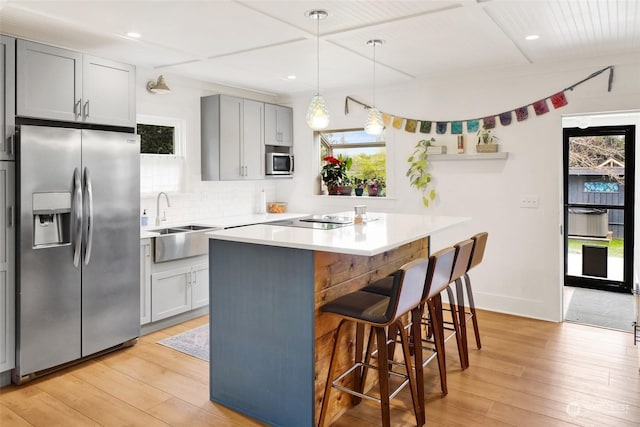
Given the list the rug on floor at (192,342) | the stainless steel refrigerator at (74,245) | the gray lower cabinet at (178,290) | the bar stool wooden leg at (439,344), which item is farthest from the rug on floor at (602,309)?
the stainless steel refrigerator at (74,245)

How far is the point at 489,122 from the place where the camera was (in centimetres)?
491

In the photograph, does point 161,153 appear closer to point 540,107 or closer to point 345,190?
point 345,190

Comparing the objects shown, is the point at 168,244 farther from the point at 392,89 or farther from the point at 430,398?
the point at 392,89


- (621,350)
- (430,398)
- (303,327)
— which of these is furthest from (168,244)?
(621,350)

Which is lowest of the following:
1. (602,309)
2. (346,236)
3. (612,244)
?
(602,309)

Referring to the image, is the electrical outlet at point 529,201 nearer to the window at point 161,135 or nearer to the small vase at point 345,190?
the small vase at point 345,190

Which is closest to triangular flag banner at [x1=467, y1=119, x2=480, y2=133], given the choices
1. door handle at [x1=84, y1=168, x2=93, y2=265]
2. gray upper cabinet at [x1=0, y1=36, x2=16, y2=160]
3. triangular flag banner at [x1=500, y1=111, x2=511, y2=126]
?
triangular flag banner at [x1=500, y1=111, x2=511, y2=126]

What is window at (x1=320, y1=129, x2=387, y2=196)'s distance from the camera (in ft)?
19.2

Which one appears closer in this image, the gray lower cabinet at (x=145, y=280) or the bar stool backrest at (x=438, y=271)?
the bar stool backrest at (x=438, y=271)

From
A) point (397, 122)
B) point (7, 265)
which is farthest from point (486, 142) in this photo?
point (7, 265)

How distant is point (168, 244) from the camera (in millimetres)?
4301

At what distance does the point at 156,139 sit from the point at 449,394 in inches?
145

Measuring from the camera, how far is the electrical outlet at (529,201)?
186 inches

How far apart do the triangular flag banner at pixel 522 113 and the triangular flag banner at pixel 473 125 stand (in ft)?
1.28
